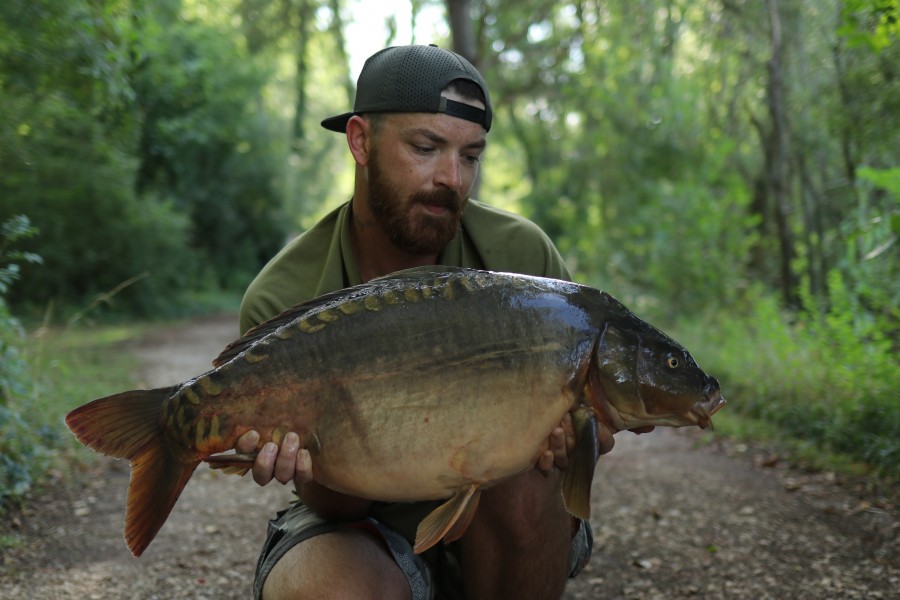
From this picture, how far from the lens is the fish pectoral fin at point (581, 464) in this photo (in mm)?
1902

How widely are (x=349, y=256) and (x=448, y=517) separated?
3.41ft

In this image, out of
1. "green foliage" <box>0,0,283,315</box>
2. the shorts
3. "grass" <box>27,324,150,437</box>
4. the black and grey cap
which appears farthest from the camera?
"green foliage" <box>0,0,283,315</box>

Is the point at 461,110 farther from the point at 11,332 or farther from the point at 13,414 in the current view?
the point at 11,332

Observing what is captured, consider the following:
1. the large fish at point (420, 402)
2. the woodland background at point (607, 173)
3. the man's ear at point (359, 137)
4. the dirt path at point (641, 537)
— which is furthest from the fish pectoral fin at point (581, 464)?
the woodland background at point (607, 173)

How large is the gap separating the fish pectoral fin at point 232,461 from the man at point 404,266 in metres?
0.03

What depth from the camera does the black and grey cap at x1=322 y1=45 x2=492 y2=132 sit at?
243cm

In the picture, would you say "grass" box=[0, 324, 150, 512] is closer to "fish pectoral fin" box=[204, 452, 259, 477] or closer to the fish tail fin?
the fish tail fin

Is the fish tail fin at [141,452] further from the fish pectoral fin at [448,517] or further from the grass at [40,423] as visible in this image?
the grass at [40,423]

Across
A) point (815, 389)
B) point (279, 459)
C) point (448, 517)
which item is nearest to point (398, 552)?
point (448, 517)

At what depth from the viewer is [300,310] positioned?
6.64 ft

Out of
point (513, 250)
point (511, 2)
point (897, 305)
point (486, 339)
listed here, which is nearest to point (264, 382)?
point (486, 339)

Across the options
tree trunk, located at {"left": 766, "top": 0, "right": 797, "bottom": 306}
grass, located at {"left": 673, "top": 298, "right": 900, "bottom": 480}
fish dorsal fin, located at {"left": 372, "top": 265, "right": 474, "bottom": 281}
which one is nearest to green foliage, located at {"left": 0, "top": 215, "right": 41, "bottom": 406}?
fish dorsal fin, located at {"left": 372, "top": 265, "right": 474, "bottom": 281}

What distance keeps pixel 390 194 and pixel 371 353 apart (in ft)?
2.48

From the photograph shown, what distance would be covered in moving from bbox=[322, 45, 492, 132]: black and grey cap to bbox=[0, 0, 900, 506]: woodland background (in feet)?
6.35
